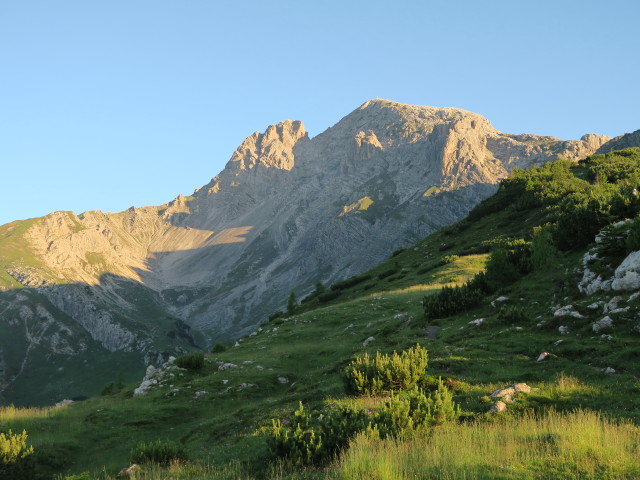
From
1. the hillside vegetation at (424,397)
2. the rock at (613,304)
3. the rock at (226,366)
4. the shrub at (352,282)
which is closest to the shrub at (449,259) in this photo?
the hillside vegetation at (424,397)

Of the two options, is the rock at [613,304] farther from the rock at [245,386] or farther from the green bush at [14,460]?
the green bush at [14,460]

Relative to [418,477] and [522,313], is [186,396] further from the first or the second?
[418,477]

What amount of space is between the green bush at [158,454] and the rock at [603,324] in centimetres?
1610

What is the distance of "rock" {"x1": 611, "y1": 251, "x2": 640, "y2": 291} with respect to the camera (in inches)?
734

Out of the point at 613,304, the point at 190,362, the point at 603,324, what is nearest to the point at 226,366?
the point at 190,362

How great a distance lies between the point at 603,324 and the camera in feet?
57.8

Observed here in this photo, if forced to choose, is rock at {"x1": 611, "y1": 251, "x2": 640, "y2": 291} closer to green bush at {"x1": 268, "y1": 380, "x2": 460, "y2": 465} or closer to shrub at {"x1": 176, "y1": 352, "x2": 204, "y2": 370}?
green bush at {"x1": 268, "y1": 380, "x2": 460, "y2": 465}

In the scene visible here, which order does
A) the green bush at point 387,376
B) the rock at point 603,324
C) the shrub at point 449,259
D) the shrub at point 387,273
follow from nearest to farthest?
the green bush at point 387,376 < the rock at point 603,324 < the shrub at point 449,259 < the shrub at point 387,273

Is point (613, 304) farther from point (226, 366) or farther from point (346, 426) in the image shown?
point (226, 366)

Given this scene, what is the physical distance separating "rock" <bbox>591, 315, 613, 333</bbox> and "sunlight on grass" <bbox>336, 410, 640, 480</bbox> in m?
8.15

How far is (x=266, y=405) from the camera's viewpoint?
20328 millimetres

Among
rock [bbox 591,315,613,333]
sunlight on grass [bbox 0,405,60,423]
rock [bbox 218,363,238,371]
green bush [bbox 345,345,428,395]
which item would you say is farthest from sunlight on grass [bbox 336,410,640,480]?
rock [bbox 218,363,238,371]

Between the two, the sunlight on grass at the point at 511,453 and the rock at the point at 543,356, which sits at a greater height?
the sunlight on grass at the point at 511,453

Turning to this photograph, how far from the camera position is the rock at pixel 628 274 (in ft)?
61.2
